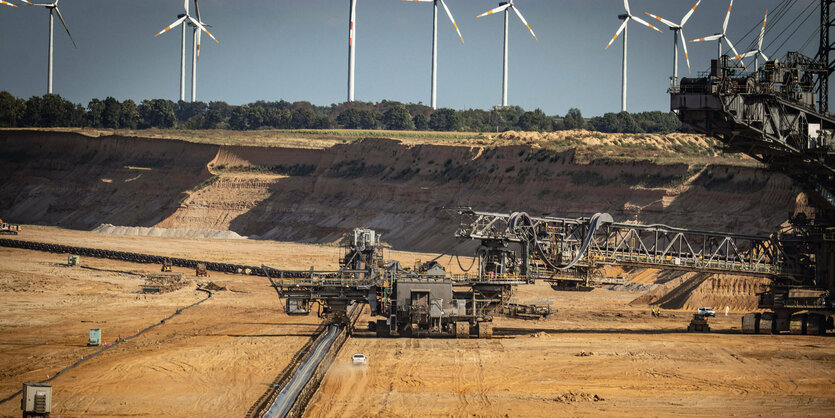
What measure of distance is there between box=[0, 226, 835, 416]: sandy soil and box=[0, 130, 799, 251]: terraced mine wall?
32218 millimetres

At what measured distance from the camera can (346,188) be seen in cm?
13988

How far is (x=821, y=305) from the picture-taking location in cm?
5556

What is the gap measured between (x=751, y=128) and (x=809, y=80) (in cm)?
734

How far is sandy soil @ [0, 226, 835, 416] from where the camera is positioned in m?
37.1

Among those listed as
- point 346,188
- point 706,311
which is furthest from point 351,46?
point 706,311

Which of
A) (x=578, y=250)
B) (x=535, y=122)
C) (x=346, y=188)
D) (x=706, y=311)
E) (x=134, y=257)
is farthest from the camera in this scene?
(x=535, y=122)

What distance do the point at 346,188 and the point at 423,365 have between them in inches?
3815

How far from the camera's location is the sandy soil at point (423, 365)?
37.1 m

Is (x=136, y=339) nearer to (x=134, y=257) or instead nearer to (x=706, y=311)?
(x=706, y=311)

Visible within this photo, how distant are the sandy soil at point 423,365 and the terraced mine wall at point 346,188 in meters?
32.2

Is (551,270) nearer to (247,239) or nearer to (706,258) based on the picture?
(706,258)

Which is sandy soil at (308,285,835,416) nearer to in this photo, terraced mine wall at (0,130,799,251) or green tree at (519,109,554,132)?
terraced mine wall at (0,130,799,251)

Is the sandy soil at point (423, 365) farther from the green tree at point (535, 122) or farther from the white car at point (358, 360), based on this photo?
the green tree at point (535, 122)

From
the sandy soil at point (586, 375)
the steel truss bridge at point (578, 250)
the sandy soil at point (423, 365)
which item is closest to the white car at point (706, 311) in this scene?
the sandy soil at point (423, 365)
